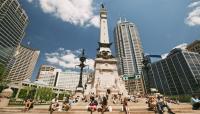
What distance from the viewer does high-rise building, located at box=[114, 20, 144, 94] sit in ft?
519

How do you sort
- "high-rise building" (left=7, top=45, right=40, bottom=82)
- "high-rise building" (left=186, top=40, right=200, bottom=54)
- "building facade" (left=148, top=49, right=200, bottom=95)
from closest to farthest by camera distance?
"building facade" (left=148, top=49, right=200, bottom=95)
"high-rise building" (left=186, top=40, right=200, bottom=54)
"high-rise building" (left=7, top=45, right=40, bottom=82)

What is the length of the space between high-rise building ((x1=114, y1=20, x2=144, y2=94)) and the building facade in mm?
35204

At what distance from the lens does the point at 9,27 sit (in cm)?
9731

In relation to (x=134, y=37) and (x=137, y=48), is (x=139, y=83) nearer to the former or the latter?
(x=137, y=48)

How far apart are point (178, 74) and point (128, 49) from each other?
244 feet

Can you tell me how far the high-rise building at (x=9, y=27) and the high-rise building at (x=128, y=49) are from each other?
9642 cm

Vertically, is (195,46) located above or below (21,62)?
below

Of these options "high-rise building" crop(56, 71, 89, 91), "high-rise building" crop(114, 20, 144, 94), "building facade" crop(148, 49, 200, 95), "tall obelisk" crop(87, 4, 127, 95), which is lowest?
"tall obelisk" crop(87, 4, 127, 95)

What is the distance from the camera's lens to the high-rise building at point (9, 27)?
293ft

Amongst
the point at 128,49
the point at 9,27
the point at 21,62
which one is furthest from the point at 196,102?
the point at 21,62

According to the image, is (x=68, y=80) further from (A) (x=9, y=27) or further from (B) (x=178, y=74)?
(B) (x=178, y=74)

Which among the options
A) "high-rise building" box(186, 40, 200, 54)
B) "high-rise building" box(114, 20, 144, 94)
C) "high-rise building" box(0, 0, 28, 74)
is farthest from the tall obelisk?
"high-rise building" box(114, 20, 144, 94)

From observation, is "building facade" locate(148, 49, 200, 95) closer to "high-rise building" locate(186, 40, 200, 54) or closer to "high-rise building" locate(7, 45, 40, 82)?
"high-rise building" locate(186, 40, 200, 54)

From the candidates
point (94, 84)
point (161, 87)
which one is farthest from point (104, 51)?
point (161, 87)
